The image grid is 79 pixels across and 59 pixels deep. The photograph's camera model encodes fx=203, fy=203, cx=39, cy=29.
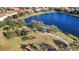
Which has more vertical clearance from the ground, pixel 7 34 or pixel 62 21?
pixel 62 21

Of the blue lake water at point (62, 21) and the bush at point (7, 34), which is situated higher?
the blue lake water at point (62, 21)

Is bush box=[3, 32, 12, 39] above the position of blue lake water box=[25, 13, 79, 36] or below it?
below
